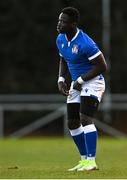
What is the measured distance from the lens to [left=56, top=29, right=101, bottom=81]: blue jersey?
1358cm

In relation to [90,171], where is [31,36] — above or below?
below

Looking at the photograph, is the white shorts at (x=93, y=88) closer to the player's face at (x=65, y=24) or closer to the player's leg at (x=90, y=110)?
the player's leg at (x=90, y=110)

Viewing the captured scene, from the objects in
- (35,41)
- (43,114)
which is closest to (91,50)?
(43,114)

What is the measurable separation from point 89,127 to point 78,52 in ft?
3.77

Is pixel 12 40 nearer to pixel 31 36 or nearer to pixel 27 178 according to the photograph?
pixel 31 36

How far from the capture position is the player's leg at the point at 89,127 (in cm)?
1350

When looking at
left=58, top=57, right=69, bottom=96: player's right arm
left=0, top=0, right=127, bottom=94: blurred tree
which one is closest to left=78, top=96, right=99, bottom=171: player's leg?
left=58, top=57, right=69, bottom=96: player's right arm

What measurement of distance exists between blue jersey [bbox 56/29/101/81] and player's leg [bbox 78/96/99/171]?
489mm

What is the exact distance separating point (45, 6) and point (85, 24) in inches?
84.0

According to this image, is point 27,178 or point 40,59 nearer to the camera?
point 27,178

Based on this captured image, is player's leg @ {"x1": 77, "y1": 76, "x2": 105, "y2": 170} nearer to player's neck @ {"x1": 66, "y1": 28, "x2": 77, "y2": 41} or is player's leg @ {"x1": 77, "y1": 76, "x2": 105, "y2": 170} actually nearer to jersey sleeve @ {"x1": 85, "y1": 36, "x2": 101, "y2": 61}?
jersey sleeve @ {"x1": 85, "y1": 36, "x2": 101, "y2": 61}

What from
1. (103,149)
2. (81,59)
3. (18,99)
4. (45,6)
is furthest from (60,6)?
(81,59)

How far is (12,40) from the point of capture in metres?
43.5

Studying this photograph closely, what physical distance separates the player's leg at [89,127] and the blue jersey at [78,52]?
19.2 inches
